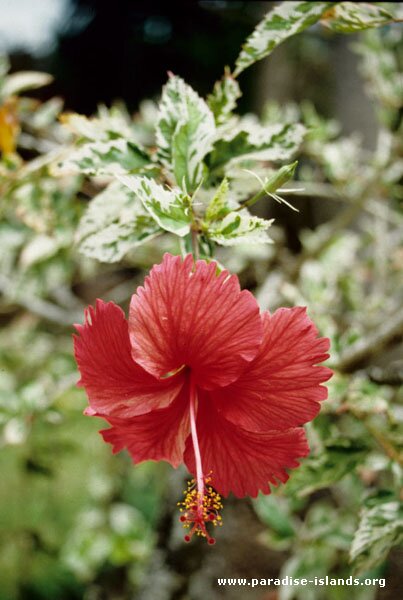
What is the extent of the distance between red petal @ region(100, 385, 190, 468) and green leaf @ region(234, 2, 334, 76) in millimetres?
298

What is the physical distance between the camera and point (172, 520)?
1090 millimetres

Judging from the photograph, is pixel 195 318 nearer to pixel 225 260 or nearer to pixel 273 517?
Answer: pixel 273 517

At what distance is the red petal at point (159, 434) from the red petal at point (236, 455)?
12 mm

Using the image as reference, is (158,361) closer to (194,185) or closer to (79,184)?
(194,185)

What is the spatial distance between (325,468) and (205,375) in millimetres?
294

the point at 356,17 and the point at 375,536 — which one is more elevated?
the point at 356,17

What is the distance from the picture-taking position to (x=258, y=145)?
1.81 feet

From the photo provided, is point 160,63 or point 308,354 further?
point 160,63

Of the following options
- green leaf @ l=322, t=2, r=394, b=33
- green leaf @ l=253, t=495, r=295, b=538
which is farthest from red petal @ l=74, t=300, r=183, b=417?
green leaf @ l=253, t=495, r=295, b=538

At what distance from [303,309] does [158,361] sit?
4.5 inches

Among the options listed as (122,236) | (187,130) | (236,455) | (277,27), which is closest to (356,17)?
(277,27)

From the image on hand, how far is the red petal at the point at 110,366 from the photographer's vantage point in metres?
0.42

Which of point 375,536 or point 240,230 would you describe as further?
point 375,536

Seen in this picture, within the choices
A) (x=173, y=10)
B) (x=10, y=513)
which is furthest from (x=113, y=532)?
(x=173, y=10)
